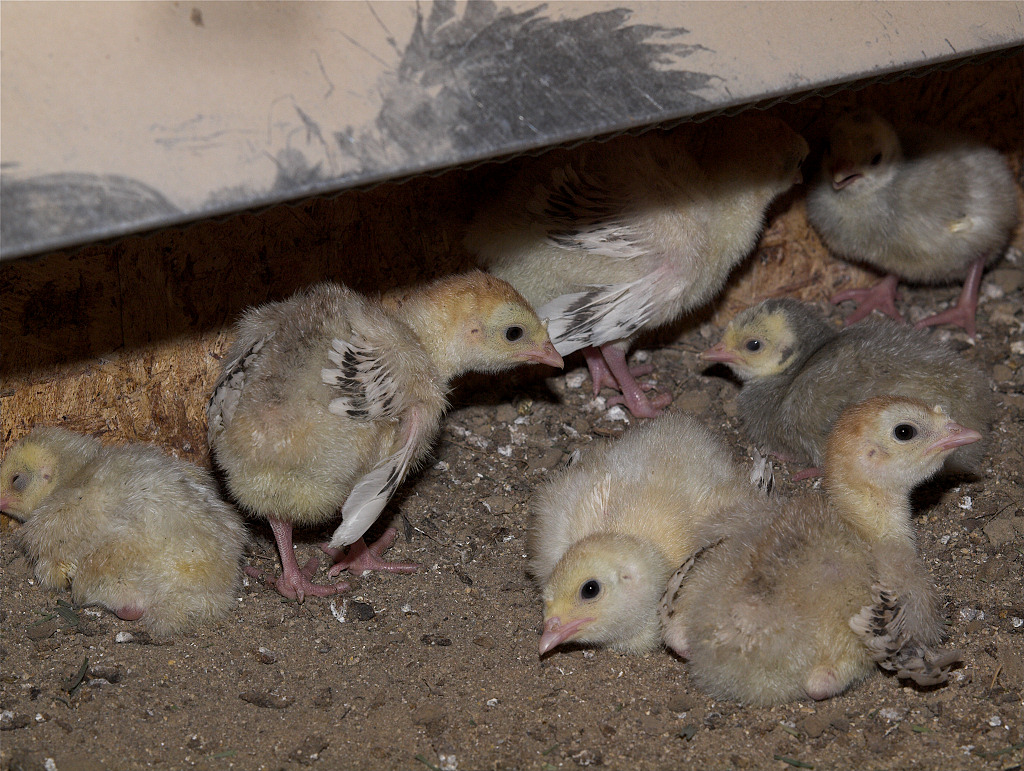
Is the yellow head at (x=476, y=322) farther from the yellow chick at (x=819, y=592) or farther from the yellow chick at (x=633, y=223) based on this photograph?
the yellow chick at (x=819, y=592)

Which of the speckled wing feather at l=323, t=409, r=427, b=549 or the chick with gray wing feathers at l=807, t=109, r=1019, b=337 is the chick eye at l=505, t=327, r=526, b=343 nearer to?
the speckled wing feather at l=323, t=409, r=427, b=549

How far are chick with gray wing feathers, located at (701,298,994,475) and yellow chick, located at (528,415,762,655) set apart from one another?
51 cm

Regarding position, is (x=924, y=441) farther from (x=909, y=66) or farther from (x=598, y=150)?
(x=598, y=150)

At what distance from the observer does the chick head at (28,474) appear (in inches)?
124

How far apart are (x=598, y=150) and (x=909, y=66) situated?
1169 millimetres

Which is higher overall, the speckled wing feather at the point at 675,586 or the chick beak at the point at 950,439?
the chick beak at the point at 950,439

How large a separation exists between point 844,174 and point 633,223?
1.12 m

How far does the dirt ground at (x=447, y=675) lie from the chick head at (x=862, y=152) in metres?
1.15

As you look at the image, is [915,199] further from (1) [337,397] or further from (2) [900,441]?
(1) [337,397]

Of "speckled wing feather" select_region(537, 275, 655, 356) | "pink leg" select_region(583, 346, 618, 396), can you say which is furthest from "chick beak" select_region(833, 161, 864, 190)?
"pink leg" select_region(583, 346, 618, 396)

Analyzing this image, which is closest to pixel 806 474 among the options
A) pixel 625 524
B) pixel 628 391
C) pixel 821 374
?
pixel 821 374

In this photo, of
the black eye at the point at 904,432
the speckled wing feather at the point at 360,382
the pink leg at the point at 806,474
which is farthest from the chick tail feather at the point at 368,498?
the pink leg at the point at 806,474

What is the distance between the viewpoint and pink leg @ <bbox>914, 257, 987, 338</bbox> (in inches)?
173

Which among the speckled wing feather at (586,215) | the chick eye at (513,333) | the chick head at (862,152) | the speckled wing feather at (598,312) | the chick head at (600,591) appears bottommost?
the chick head at (600,591)
